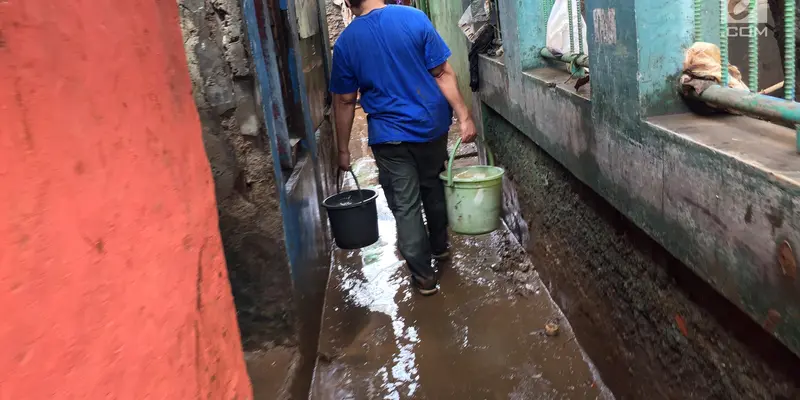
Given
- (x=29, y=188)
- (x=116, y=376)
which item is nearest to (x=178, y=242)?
(x=116, y=376)

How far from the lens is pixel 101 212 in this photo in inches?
36.1

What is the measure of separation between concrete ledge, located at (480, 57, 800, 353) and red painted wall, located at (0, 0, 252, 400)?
126 cm

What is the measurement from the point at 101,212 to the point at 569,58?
2767 millimetres

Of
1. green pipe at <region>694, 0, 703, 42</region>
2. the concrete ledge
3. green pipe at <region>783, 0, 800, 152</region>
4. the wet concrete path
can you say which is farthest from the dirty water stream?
green pipe at <region>694, 0, 703, 42</region>

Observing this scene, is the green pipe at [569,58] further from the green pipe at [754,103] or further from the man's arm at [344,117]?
the man's arm at [344,117]

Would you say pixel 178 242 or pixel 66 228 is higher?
pixel 66 228

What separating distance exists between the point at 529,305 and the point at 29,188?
10.9 ft

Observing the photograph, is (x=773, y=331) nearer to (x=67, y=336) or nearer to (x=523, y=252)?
(x=67, y=336)

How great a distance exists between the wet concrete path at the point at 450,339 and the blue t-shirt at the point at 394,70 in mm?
1013

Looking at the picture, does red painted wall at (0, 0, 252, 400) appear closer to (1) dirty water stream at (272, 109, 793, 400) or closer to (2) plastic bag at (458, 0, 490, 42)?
(1) dirty water stream at (272, 109, 793, 400)

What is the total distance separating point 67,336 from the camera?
31.7 inches

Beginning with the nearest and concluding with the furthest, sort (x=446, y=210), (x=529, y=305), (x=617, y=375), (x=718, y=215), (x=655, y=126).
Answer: (x=718, y=215) → (x=655, y=126) → (x=617, y=375) → (x=529, y=305) → (x=446, y=210)

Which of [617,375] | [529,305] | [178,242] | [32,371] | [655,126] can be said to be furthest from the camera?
[529,305]

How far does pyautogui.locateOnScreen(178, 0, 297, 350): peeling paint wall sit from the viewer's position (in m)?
2.65
